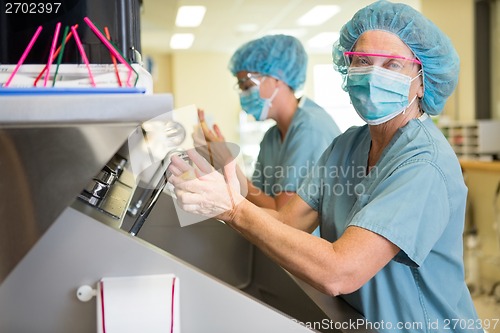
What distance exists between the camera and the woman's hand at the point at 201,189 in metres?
0.82

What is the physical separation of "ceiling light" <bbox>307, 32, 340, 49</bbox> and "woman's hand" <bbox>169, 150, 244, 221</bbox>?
6169mm

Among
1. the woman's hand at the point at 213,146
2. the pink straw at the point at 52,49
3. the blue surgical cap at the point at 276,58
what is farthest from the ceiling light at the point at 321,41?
the pink straw at the point at 52,49

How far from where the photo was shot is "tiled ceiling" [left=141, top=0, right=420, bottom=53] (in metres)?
5.24

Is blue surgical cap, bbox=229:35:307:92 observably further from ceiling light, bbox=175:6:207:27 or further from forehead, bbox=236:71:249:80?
ceiling light, bbox=175:6:207:27

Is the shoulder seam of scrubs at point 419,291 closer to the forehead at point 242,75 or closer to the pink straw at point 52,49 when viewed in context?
A: the pink straw at point 52,49

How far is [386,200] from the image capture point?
0.90m

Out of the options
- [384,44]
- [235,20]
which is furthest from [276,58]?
[235,20]

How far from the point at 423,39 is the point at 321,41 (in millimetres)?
6467

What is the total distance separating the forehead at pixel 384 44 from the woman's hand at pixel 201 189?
41 cm

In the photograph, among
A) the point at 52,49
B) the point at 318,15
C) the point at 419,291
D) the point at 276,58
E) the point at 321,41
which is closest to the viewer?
the point at 52,49

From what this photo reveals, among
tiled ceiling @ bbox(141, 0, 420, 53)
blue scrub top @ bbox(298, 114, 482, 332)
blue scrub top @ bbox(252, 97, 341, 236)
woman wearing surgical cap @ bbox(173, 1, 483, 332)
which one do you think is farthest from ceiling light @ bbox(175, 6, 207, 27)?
blue scrub top @ bbox(298, 114, 482, 332)

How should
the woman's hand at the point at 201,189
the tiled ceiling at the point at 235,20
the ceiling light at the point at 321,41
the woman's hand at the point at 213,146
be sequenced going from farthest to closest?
the ceiling light at the point at 321,41
the tiled ceiling at the point at 235,20
the woman's hand at the point at 213,146
the woman's hand at the point at 201,189

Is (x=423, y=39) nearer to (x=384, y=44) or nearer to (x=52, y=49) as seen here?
(x=384, y=44)

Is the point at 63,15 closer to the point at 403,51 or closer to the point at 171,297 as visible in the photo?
the point at 171,297
